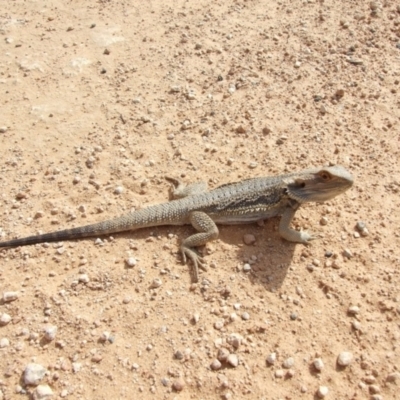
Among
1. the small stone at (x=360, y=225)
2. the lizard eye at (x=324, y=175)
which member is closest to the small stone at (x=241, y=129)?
the lizard eye at (x=324, y=175)

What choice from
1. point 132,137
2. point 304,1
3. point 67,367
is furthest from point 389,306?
point 304,1

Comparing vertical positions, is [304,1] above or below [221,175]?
above

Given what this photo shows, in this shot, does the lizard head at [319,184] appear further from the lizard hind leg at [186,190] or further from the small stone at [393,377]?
the small stone at [393,377]

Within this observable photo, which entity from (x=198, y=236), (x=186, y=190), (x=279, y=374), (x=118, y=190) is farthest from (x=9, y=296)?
(x=279, y=374)

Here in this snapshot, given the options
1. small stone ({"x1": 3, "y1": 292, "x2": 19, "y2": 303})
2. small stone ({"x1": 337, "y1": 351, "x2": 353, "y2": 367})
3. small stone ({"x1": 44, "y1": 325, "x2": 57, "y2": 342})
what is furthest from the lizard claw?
small stone ({"x1": 3, "y1": 292, "x2": 19, "y2": 303})

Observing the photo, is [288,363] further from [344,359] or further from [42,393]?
[42,393]

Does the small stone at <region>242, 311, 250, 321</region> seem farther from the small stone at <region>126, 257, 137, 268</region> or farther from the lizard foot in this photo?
the small stone at <region>126, 257, 137, 268</region>

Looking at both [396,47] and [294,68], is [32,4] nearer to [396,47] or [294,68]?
[294,68]
